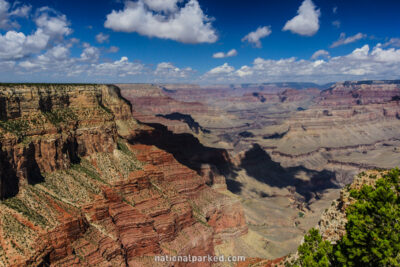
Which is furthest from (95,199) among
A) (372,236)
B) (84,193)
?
(372,236)

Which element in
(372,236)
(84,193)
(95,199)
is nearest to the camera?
(372,236)

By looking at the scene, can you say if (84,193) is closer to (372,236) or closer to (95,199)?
(95,199)

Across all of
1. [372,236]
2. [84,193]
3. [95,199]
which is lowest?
[95,199]

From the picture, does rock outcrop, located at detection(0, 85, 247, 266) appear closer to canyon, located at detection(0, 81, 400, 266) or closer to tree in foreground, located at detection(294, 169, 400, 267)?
canyon, located at detection(0, 81, 400, 266)

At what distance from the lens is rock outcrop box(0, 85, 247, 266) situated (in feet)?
115

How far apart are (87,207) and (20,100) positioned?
2120cm

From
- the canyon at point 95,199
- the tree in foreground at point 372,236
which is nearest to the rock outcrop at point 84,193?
the canyon at point 95,199

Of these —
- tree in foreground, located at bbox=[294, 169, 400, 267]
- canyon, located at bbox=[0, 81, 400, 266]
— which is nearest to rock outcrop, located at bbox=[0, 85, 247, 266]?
canyon, located at bbox=[0, 81, 400, 266]

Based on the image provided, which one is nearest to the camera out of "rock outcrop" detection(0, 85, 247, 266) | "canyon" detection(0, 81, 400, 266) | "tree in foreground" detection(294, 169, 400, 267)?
"tree in foreground" detection(294, 169, 400, 267)

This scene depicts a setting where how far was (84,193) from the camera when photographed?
44031 millimetres

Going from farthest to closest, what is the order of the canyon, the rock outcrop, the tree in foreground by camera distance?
1. the canyon
2. the rock outcrop
3. the tree in foreground

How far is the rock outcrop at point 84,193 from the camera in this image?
3506 centimetres

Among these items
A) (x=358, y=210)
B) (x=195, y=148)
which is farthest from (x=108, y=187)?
(x=195, y=148)

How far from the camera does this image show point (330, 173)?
548 ft
